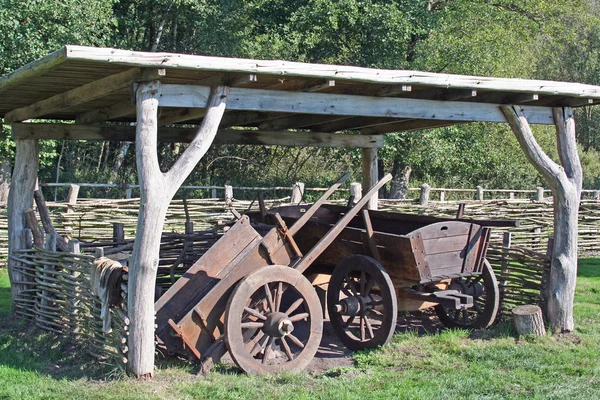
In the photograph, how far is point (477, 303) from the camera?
7922 millimetres

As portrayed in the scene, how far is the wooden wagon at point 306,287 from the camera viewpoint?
598cm

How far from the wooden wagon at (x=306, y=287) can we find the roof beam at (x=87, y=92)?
1.60 meters

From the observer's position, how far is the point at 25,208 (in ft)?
27.7

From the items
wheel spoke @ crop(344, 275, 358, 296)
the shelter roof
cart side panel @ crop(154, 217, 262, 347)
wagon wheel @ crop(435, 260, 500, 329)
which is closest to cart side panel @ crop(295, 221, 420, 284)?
wheel spoke @ crop(344, 275, 358, 296)

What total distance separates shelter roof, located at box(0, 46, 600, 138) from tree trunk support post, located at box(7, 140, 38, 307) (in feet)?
1.31

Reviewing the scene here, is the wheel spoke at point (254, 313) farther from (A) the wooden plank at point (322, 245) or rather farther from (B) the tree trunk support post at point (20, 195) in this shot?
(B) the tree trunk support post at point (20, 195)

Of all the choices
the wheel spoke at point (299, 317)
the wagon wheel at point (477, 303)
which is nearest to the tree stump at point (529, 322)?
the wagon wheel at point (477, 303)

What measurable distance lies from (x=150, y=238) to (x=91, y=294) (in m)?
1.29

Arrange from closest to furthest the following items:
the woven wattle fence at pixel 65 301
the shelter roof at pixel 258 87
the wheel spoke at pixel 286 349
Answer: the shelter roof at pixel 258 87, the wheel spoke at pixel 286 349, the woven wattle fence at pixel 65 301

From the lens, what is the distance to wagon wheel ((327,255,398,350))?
648 centimetres

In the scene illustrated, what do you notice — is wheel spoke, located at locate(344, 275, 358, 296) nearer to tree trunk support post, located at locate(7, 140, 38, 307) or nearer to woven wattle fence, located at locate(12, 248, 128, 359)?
woven wattle fence, located at locate(12, 248, 128, 359)

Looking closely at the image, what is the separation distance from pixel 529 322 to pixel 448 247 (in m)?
1.25

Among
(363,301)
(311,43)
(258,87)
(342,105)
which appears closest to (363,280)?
(363,301)

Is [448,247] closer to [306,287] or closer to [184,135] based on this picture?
[306,287]
